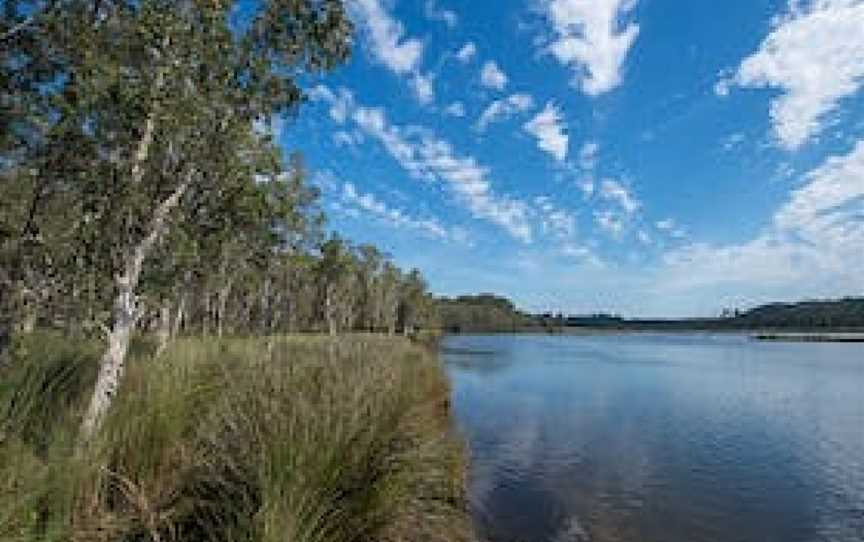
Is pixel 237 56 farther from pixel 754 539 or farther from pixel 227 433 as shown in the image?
pixel 754 539

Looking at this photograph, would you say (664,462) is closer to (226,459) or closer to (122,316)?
(122,316)

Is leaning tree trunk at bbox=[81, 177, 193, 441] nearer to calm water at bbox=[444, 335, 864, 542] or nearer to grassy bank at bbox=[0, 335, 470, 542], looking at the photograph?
grassy bank at bbox=[0, 335, 470, 542]

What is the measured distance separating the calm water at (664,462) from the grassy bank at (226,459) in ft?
31.9

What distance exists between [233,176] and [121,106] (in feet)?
7.31

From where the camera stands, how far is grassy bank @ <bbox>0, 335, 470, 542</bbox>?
5.18 metres

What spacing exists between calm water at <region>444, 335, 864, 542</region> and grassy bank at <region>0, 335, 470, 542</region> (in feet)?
31.9

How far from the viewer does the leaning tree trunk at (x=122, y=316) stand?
7.64m

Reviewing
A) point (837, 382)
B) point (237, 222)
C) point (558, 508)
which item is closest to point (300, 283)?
point (837, 382)

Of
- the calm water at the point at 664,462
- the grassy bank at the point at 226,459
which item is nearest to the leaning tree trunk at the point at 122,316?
the grassy bank at the point at 226,459

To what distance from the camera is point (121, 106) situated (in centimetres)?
866

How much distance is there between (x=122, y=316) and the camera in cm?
898

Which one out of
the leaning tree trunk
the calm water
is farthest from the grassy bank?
the calm water

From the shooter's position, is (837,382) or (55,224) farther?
(837,382)

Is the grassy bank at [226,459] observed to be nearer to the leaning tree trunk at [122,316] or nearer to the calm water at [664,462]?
the leaning tree trunk at [122,316]
